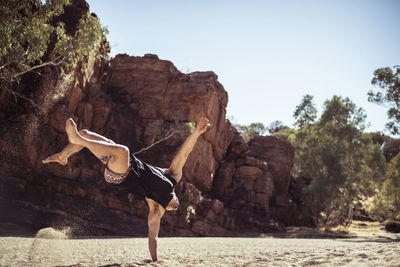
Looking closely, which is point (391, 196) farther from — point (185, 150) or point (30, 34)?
point (30, 34)

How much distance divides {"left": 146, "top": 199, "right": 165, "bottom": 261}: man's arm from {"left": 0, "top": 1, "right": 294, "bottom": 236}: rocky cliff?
0.57m

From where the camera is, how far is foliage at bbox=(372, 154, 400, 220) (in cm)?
2538

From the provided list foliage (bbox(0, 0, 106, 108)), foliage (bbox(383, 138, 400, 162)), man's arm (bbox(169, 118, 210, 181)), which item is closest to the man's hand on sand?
man's arm (bbox(169, 118, 210, 181))

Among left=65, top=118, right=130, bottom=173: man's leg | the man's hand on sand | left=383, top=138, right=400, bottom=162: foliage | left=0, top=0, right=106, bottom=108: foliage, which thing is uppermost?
left=383, top=138, right=400, bottom=162: foliage

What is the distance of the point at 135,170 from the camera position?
4410 millimetres

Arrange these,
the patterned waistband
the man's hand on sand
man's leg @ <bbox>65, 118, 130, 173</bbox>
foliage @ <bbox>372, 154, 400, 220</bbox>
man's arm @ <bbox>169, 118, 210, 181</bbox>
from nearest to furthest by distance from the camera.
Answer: man's leg @ <bbox>65, 118, 130, 173</bbox> → the patterned waistband → man's arm @ <bbox>169, 118, 210, 181</bbox> → the man's hand on sand → foliage @ <bbox>372, 154, 400, 220</bbox>

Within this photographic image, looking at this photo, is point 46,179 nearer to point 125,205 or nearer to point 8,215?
point 8,215

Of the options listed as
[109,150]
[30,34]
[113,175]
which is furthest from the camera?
[30,34]

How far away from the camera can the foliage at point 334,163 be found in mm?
26375

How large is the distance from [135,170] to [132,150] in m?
15.1

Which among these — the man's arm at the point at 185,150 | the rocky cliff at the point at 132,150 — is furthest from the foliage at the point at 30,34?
the man's arm at the point at 185,150

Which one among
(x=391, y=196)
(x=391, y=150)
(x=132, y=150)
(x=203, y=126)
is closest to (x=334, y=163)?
(x=391, y=196)

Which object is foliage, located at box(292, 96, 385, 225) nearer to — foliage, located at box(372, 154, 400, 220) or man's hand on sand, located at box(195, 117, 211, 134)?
foliage, located at box(372, 154, 400, 220)

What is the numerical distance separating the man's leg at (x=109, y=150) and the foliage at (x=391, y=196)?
26.9 metres
